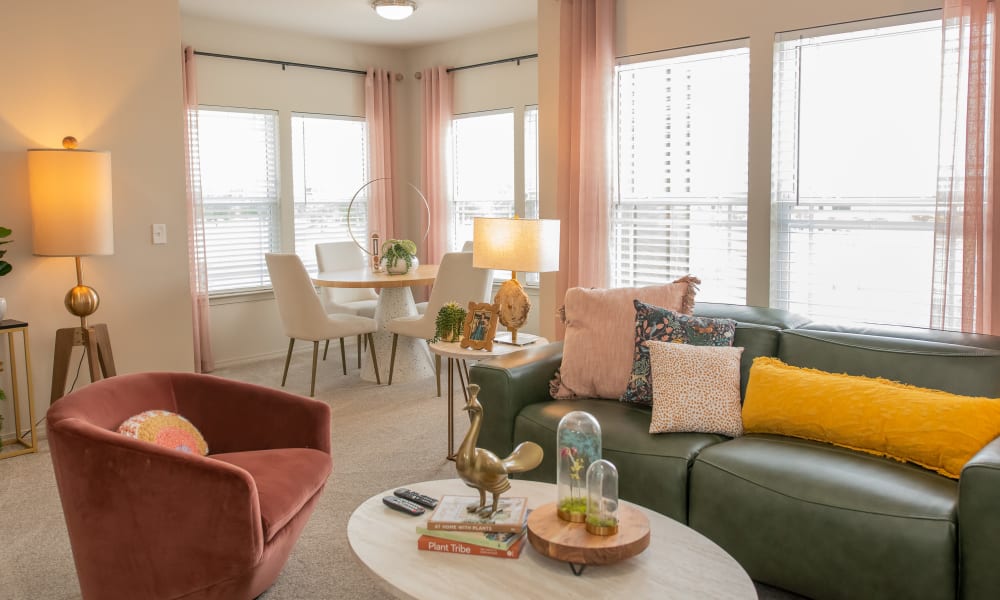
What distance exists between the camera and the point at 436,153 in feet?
23.1

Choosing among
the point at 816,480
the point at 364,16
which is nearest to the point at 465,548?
the point at 816,480

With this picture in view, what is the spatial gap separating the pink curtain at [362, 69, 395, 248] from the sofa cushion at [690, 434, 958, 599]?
500 cm

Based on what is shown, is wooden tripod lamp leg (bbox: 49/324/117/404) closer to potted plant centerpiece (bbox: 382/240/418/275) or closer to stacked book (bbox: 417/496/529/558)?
potted plant centerpiece (bbox: 382/240/418/275)

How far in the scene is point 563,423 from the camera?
2.00 meters

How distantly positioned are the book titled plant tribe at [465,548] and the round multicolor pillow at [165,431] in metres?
0.99

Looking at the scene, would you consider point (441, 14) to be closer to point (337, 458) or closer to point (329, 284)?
point (329, 284)

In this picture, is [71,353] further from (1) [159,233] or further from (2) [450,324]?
(2) [450,324]

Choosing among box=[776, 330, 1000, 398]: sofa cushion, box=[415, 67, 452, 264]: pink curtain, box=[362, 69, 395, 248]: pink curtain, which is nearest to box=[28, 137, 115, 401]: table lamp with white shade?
box=[362, 69, 395, 248]: pink curtain

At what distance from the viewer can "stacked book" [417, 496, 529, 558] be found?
6.37 feet

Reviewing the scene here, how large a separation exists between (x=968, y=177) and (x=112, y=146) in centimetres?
427

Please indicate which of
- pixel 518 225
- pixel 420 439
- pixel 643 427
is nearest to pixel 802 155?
pixel 518 225

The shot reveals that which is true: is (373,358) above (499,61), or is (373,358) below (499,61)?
below

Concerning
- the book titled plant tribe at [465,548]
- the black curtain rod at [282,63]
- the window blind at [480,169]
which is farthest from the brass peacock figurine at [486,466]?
the black curtain rod at [282,63]

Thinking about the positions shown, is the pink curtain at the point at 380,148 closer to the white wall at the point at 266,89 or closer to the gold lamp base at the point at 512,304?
the white wall at the point at 266,89
